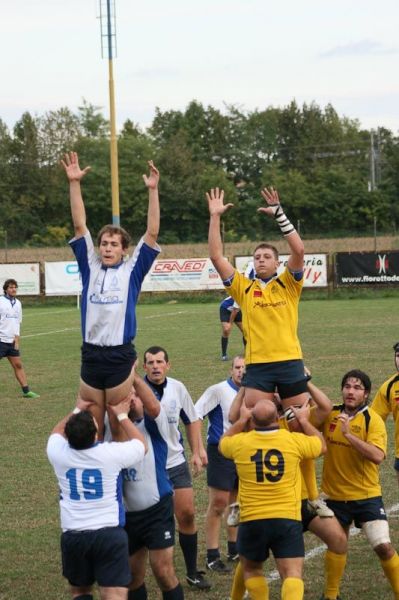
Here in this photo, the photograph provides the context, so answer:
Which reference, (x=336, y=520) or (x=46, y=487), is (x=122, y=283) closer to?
(x=336, y=520)

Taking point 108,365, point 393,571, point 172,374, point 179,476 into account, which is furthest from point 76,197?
point 172,374

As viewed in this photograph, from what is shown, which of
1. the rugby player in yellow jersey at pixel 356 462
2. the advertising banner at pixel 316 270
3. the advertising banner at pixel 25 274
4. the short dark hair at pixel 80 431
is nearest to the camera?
the short dark hair at pixel 80 431

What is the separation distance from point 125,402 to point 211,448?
7.01ft

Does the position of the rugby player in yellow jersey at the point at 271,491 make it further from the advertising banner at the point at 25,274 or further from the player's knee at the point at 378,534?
the advertising banner at the point at 25,274

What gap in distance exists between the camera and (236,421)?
7.77 metres

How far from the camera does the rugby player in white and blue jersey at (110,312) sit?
7723mm

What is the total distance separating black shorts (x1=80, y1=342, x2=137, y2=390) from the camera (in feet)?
25.3

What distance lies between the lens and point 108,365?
7723mm

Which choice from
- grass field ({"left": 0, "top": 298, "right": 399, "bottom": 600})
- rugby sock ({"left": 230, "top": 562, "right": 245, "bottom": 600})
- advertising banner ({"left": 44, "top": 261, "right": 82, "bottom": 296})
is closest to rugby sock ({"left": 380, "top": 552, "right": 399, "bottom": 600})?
grass field ({"left": 0, "top": 298, "right": 399, "bottom": 600})

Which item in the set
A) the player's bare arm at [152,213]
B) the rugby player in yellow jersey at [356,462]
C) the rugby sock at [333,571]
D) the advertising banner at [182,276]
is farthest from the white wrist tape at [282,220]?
the advertising banner at [182,276]

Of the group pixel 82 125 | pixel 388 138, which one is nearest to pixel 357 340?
pixel 82 125

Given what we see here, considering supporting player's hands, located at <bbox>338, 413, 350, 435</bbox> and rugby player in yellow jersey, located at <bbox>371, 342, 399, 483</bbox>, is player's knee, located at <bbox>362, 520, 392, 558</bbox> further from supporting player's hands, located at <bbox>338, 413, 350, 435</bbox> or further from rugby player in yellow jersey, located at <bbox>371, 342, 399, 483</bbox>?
rugby player in yellow jersey, located at <bbox>371, 342, 399, 483</bbox>

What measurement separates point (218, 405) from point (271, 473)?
2538 millimetres

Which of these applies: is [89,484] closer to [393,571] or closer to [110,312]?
[110,312]
